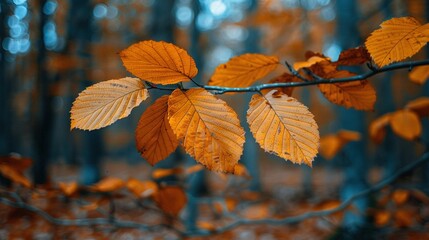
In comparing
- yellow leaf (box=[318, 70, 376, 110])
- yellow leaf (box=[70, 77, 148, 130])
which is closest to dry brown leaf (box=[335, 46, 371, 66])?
yellow leaf (box=[318, 70, 376, 110])

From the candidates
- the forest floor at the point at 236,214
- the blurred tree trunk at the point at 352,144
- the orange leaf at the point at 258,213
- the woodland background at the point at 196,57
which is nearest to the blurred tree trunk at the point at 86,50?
the woodland background at the point at 196,57

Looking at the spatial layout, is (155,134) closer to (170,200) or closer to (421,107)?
(170,200)

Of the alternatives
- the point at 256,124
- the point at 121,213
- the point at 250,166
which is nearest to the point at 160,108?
the point at 256,124

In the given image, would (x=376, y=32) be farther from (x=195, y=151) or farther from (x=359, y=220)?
(x=359, y=220)

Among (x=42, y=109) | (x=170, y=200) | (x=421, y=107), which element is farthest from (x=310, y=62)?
(x=42, y=109)

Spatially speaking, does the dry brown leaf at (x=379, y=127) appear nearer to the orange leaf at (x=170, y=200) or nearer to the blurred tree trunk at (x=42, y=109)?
the orange leaf at (x=170, y=200)

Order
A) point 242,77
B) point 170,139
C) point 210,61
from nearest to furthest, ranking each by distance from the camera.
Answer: point 170,139
point 242,77
point 210,61
